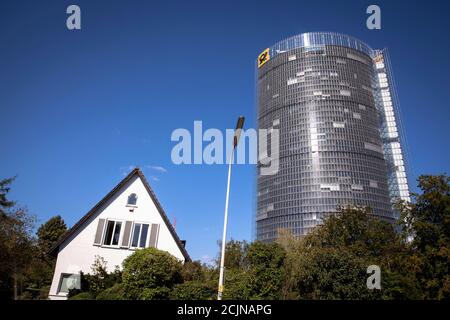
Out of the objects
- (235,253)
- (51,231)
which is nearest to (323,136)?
(235,253)

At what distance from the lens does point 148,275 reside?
17891mm

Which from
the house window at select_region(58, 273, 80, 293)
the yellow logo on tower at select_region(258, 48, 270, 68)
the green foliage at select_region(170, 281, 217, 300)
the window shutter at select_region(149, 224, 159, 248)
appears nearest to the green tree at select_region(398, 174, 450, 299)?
the green foliage at select_region(170, 281, 217, 300)

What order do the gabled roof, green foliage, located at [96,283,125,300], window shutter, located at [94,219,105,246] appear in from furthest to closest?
1. window shutter, located at [94,219,105,246]
2. the gabled roof
3. green foliage, located at [96,283,125,300]

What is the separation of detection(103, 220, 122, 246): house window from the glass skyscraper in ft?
359

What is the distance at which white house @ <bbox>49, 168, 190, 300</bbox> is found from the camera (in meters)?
21.0

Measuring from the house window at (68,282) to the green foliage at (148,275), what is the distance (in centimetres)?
457

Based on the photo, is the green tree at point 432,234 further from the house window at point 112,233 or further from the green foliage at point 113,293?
the house window at point 112,233

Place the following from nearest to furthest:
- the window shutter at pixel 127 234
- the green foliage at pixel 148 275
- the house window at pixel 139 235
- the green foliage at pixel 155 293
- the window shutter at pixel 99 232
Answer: the green foliage at pixel 155 293, the green foliage at pixel 148 275, the window shutter at pixel 99 232, the window shutter at pixel 127 234, the house window at pixel 139 235

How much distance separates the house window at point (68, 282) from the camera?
20.0m

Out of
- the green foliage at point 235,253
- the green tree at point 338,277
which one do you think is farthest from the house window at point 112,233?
the green foliage at point 235,253

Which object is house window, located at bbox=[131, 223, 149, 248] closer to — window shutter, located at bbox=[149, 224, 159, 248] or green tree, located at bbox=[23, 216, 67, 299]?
window shutter, located at bbox=[149, 224, 159, 248]

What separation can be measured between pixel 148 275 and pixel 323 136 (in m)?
132

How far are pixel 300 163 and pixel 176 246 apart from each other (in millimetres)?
119206
